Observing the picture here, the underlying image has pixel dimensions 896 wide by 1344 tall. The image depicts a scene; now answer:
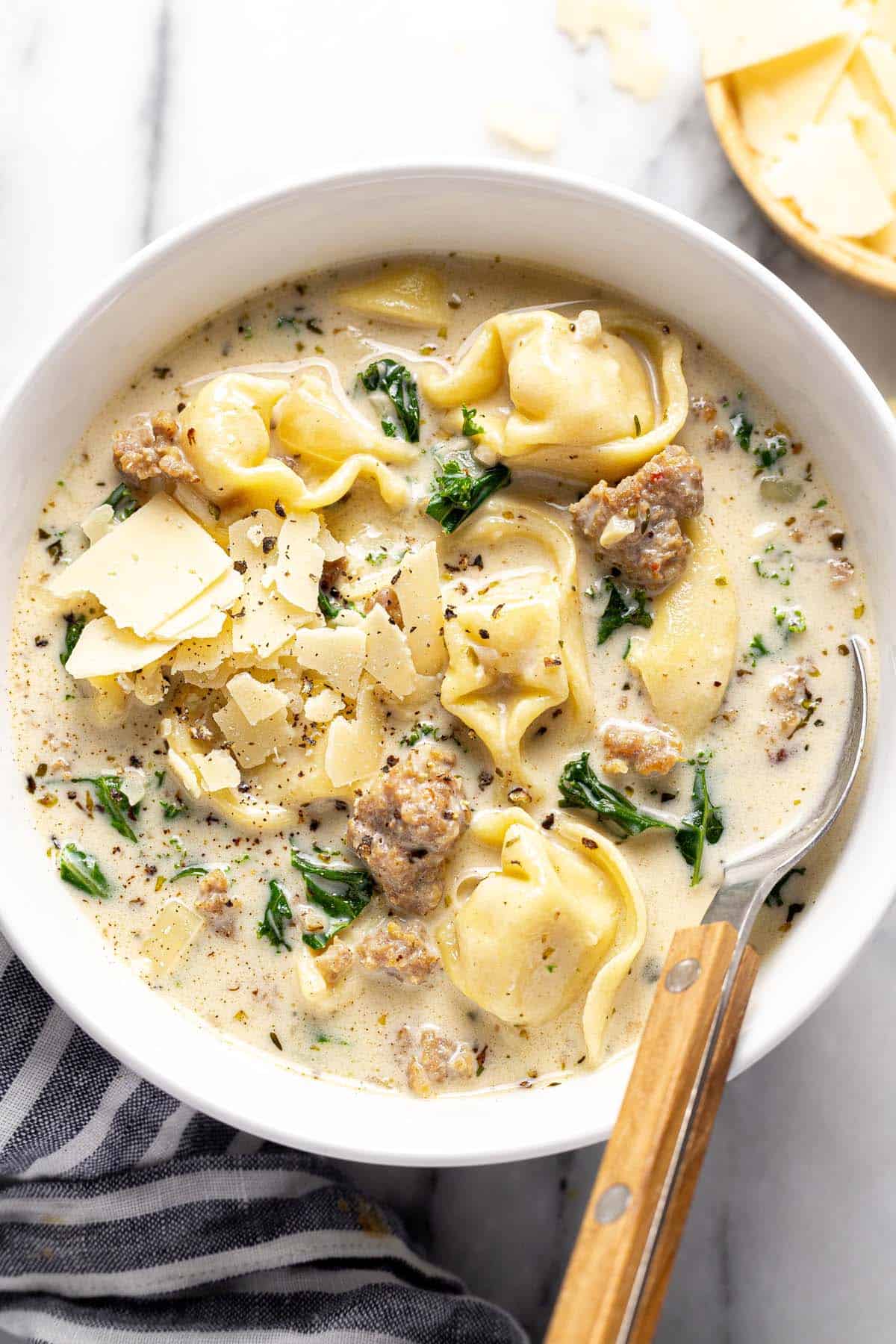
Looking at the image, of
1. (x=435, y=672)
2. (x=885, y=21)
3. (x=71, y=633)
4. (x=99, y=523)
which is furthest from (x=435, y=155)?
(x=71, y=633)

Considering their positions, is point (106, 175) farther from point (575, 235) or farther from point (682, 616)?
point (682, 616)

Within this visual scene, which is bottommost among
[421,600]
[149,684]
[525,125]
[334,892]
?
[334,892]

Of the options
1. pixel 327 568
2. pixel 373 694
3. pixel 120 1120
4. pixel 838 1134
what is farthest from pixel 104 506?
pixel 838 1134

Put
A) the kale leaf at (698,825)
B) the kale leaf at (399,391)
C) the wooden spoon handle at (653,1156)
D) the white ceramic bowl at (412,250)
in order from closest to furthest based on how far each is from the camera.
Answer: the wooden spoon handle at (653,1156) < the white ceramic bowl at (412,250) < the kale leaf at (698,825) < the kale leaf at (399,391)

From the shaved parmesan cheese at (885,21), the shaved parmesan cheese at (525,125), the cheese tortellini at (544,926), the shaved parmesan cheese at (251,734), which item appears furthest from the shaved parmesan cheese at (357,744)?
the shaved parmesan cheese at (885,21)

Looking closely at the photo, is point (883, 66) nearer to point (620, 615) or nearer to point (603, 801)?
point (620, 615)

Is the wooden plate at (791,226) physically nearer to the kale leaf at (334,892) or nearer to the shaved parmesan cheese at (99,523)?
the shaved parmesan cheese at (99,523)
